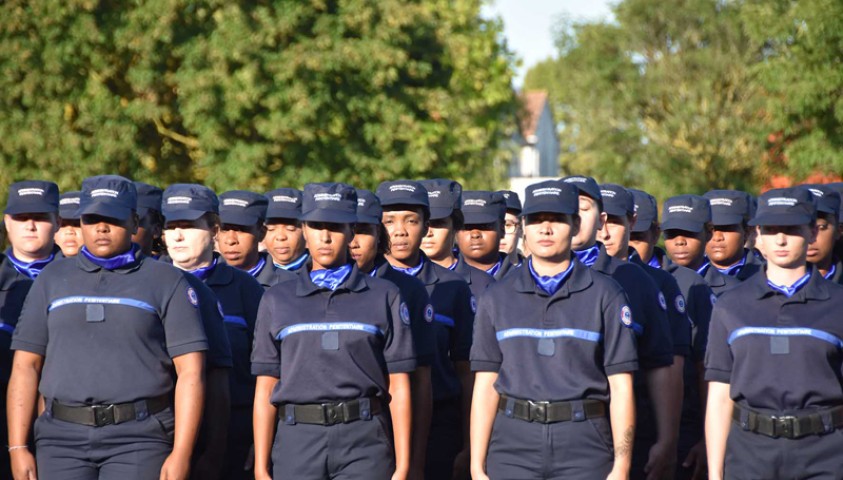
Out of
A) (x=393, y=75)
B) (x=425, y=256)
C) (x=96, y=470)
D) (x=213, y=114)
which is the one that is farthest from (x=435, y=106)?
(x=96, y=470)

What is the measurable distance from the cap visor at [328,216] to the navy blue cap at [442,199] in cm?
218

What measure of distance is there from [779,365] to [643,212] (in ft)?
12.4

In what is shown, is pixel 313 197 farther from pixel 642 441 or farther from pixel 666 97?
pixel 666 97

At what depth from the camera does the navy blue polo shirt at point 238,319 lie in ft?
27.6

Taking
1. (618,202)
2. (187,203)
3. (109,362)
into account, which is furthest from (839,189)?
(109,362)

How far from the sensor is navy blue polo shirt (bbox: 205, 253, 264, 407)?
842cm

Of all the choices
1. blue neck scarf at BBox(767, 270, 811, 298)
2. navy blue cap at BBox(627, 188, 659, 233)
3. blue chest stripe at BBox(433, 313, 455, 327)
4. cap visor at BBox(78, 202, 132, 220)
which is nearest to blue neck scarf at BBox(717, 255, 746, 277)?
navy blue cap at BBox(627, 188, 659, 233)

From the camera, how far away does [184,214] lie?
830cm

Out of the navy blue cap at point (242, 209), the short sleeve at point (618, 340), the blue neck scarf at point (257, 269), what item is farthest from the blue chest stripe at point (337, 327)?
the navy blue cap at point (242, 209)

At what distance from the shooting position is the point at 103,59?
33.2m

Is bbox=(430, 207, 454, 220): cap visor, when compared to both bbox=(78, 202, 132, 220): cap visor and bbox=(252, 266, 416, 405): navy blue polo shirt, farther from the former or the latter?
bbox=(78, 202, 132, 220): cap visor

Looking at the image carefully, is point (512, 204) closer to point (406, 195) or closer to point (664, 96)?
point (406, 195)

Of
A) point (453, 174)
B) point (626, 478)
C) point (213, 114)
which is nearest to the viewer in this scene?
point (626, 478)

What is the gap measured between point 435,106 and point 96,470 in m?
28.3
